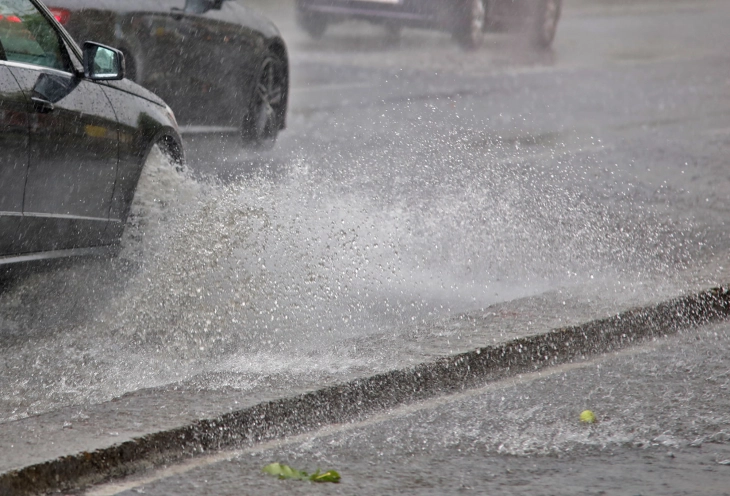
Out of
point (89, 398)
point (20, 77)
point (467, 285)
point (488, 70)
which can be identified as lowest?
point (488, 70)

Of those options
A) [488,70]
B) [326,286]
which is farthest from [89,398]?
[488,70]

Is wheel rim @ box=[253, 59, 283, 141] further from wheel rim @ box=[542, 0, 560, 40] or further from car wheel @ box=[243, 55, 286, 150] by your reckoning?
wheel rim @ box=[542, 0, 560, 40]

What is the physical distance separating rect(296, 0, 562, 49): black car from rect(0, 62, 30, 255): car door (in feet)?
44.4

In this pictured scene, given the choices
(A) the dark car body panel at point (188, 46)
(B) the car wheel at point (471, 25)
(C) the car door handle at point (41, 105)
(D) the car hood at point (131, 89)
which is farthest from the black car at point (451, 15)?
(C) the car door handle at point (41, 105)

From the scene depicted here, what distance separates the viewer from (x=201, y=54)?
9219mm

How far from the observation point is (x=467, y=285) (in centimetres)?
633

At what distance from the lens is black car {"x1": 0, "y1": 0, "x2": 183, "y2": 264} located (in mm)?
4867

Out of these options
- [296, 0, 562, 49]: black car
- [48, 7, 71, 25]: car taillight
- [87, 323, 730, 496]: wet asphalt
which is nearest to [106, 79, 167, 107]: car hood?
[48, 7, 71, 25]: car taillight

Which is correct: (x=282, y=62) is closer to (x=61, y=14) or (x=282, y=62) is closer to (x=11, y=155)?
(x=61, y=14)

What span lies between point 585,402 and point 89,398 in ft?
5.97

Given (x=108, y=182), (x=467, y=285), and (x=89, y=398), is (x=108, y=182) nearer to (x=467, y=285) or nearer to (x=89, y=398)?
(x=89, y=398)

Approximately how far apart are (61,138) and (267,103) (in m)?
5.19

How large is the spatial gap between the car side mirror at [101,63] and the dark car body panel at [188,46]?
2.26 m

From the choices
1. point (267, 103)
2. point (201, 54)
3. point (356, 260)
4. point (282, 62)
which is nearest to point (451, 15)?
point (282, 62)
